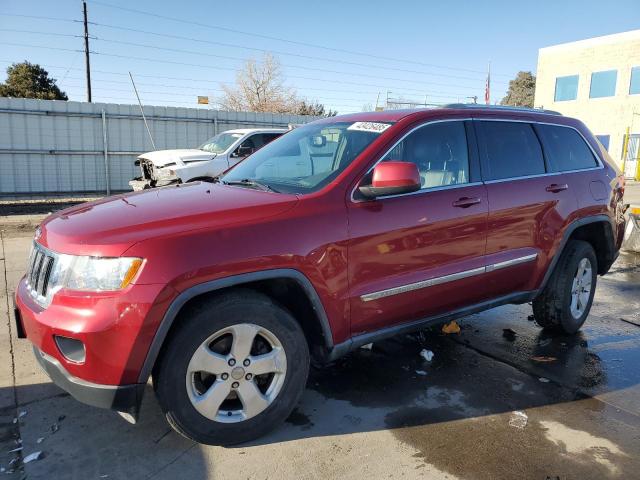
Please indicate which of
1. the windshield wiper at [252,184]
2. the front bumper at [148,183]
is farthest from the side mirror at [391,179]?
the front bumper at [148,183]

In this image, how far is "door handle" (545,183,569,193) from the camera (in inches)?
162

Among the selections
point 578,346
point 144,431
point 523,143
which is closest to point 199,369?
point 144,431

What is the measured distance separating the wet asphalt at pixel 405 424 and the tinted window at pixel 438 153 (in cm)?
146

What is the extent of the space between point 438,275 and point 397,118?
3.61 feet

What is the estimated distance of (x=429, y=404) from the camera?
3355 millimetres

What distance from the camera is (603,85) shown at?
3192cm

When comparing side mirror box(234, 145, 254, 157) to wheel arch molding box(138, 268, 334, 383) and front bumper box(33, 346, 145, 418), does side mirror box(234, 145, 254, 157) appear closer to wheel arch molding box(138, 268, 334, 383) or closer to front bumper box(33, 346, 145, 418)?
wheel arch molding box(138, 268, 334, 383)

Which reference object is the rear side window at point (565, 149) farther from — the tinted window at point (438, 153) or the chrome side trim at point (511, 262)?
the tinted window at point (438, 153)

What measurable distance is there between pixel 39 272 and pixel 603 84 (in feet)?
119

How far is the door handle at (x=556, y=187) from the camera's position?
4.11 m

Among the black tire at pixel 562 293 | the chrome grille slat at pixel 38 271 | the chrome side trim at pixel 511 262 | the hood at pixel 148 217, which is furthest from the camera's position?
the black tire at pixel 562 293

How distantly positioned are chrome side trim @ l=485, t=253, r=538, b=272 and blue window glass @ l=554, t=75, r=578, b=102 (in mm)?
34484

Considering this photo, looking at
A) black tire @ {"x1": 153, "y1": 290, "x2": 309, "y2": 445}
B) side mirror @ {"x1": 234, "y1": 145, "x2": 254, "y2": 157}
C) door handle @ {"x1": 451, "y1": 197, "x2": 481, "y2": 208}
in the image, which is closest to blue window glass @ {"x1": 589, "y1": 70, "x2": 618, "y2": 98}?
side mirror @ {"x1": 234, "y1": 145, "x2": 254, "y2": 157}

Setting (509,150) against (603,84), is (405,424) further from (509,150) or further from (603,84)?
(603,84)
